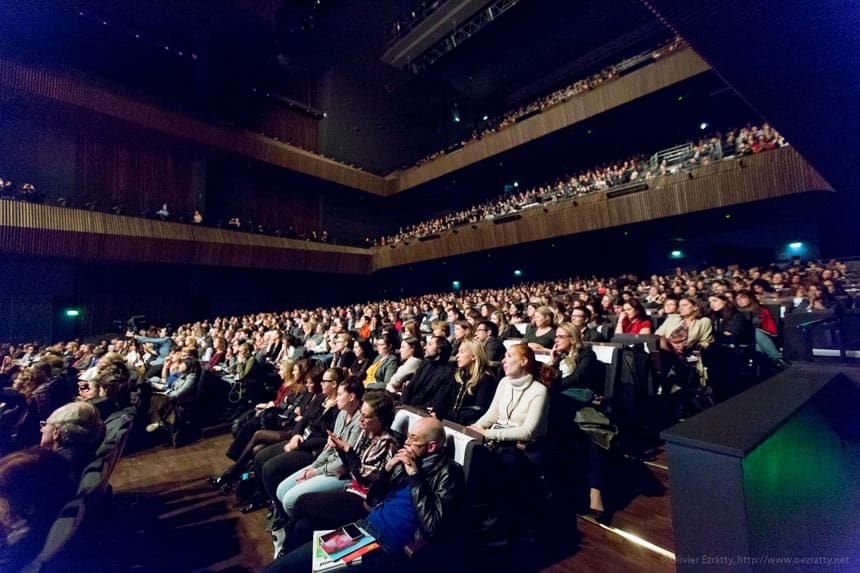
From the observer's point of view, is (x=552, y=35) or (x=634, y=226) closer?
(x=634, y=226)

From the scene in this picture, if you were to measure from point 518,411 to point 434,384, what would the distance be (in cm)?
83

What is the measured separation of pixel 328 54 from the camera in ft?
47.6

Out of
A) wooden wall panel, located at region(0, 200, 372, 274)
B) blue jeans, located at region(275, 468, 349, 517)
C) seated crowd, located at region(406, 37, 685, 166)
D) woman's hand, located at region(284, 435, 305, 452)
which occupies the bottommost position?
blue jeans, located at region(275, 468, 349, 517)

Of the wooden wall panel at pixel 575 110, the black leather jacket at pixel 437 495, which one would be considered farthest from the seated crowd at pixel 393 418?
the wooden wall panel at pixel 575 110

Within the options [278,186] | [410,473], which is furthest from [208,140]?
[410,473]

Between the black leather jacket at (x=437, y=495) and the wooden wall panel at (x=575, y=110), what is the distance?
9281 millimetres

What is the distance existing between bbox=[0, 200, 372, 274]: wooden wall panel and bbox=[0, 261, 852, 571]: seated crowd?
18.1 feet

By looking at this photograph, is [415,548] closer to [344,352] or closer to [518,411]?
[518,411]

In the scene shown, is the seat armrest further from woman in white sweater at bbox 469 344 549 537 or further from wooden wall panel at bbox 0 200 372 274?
wooden wall panel at bbox 0 200 372 274

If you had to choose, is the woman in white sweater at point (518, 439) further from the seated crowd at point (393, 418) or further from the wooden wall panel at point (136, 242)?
the wooden wall panel at point (136, 242)

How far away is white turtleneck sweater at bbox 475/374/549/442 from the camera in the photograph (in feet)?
6.75

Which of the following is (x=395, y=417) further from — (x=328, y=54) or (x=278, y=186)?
(x=328, y=54)

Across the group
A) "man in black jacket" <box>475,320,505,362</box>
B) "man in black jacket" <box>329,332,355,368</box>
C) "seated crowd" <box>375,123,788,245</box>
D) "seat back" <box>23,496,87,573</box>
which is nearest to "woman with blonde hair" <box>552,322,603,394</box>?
"man in black jacket" <box>475,320,505,362</box>

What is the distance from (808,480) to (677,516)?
2.84ft
